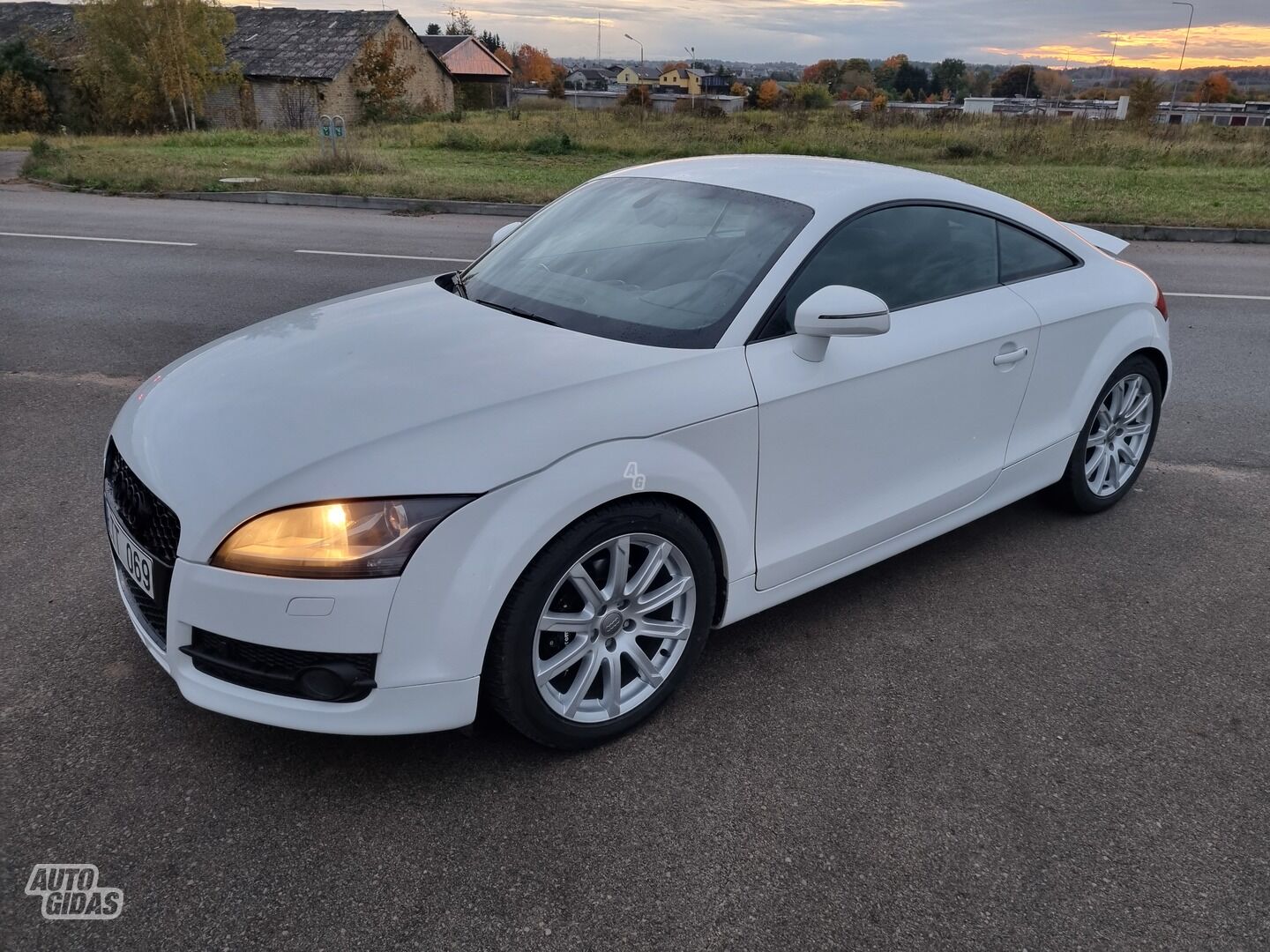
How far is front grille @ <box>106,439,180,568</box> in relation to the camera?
2.55 metres

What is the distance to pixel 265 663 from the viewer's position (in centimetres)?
247

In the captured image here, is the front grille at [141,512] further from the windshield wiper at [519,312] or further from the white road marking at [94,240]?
the white road marking at [94,240]

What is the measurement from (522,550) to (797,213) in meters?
1.61

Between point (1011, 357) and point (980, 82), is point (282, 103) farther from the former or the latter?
point (980, 82)

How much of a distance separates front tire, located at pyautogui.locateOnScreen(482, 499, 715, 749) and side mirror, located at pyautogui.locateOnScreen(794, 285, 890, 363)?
2.29 ft

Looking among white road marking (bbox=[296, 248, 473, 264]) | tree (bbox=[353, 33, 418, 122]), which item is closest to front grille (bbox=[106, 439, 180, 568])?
white road marking (bbox=[296, 248, 473, 264])

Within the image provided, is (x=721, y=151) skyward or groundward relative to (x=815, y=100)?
groundward

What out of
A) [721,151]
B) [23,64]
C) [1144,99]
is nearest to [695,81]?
[23,64]

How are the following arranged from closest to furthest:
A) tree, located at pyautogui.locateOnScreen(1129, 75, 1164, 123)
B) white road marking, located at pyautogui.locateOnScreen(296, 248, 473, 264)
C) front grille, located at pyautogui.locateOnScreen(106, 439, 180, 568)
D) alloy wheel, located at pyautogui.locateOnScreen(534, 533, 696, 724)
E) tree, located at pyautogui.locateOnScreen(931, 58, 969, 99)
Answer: front grille, located at pyautogui.locateOnScreen(106, 439, 180, 568) → alloy wheel, located at pyautogui.locateOnScreen(534, 533, 696, 724) → white road marking, located at pyautogui.locateOnScreen(296, 248, 473, 264) → tree, located at pyautogui.locateOnScreen(1129, 75, 1164, 123) → tree, located at pyautogui.locateOnScreen(931, 58, 969, 99)

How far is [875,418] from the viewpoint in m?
3.31

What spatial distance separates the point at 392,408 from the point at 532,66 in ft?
443

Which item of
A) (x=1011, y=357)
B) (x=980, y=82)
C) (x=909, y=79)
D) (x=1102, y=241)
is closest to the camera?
(x=1011, y=357)

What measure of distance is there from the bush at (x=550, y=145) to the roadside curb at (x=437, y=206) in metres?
7.28

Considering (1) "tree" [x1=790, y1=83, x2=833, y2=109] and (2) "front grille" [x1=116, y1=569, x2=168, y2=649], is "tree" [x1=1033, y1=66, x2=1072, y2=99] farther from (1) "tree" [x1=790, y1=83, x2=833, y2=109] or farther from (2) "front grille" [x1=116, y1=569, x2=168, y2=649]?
(2) "front grille" [x1=116, y1=569, x2=168, y2=649]
